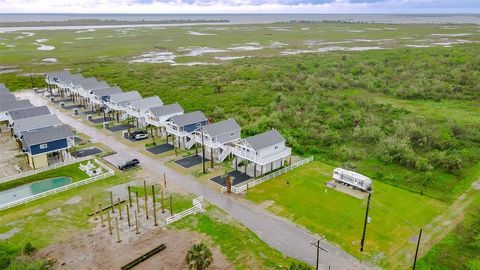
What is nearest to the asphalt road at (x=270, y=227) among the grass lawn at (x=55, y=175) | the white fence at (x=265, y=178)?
the white fence at (x=265, y=178)

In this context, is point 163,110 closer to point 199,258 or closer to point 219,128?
point 219,128

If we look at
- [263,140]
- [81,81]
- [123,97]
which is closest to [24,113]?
[123,97]

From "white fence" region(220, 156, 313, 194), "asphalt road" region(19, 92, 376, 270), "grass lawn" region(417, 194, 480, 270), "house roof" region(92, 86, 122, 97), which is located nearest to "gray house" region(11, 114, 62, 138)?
"asphalt road" region(19, 92, 376, 270)

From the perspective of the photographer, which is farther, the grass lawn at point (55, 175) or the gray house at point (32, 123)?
the gray house at point (32, 123)

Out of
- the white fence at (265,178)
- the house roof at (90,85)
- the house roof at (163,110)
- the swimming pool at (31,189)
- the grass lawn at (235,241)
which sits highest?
the house roof at (90,85)

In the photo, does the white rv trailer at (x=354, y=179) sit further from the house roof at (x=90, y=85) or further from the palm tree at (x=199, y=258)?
the house roof at (x=90, y=85)
